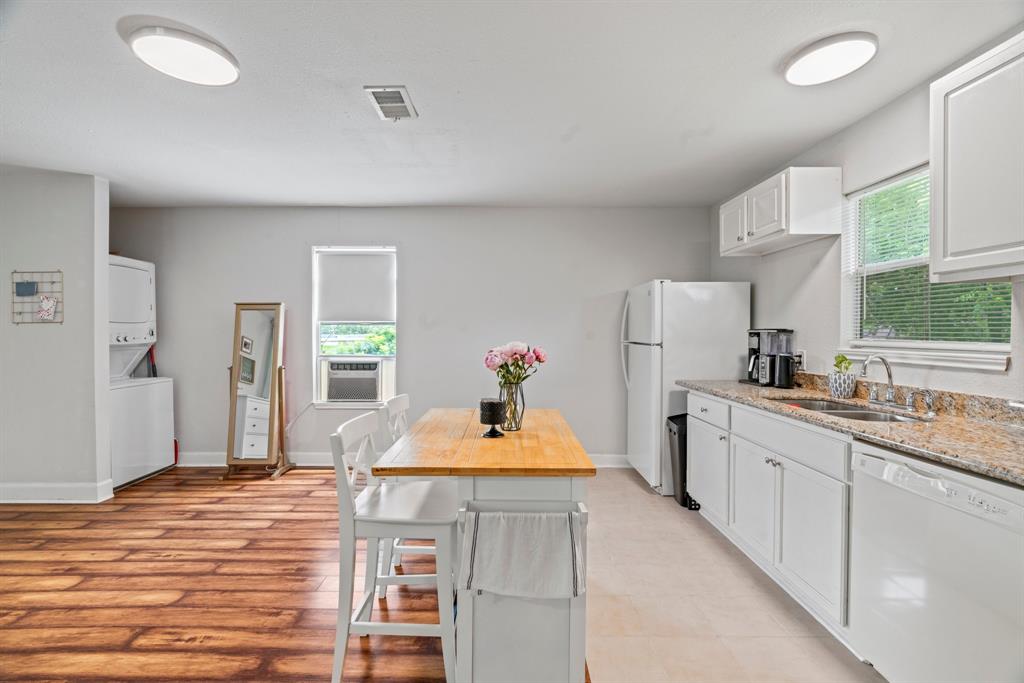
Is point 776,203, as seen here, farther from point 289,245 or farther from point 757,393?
point 289,245

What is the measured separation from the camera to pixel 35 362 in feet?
12.8

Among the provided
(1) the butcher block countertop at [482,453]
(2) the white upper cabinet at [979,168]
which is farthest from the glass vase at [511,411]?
(2) the white upper cabinet at [979,168]

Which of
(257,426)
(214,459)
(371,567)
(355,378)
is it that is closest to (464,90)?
(371,567)

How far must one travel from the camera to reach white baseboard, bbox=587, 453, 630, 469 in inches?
193

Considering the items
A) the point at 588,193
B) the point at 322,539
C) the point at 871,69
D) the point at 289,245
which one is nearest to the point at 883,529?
the point at 871,69

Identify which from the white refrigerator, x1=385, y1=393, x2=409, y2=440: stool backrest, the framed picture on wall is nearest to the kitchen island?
x1=385, y1=393, x2=409, y2=440: stool backrest

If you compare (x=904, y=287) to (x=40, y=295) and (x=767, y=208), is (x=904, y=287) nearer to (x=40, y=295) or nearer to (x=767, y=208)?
(x=767, y=208)

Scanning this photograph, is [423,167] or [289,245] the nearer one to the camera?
[423,167]

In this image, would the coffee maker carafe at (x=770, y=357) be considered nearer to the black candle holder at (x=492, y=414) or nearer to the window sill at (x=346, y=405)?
the black candle holder at (x=492, y=414)

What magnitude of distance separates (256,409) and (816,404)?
4588mm

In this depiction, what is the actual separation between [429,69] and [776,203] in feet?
7.34

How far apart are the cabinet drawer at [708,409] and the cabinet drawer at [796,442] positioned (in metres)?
0.12

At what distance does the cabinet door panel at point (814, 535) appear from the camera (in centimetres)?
203

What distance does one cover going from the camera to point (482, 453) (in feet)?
6.28
